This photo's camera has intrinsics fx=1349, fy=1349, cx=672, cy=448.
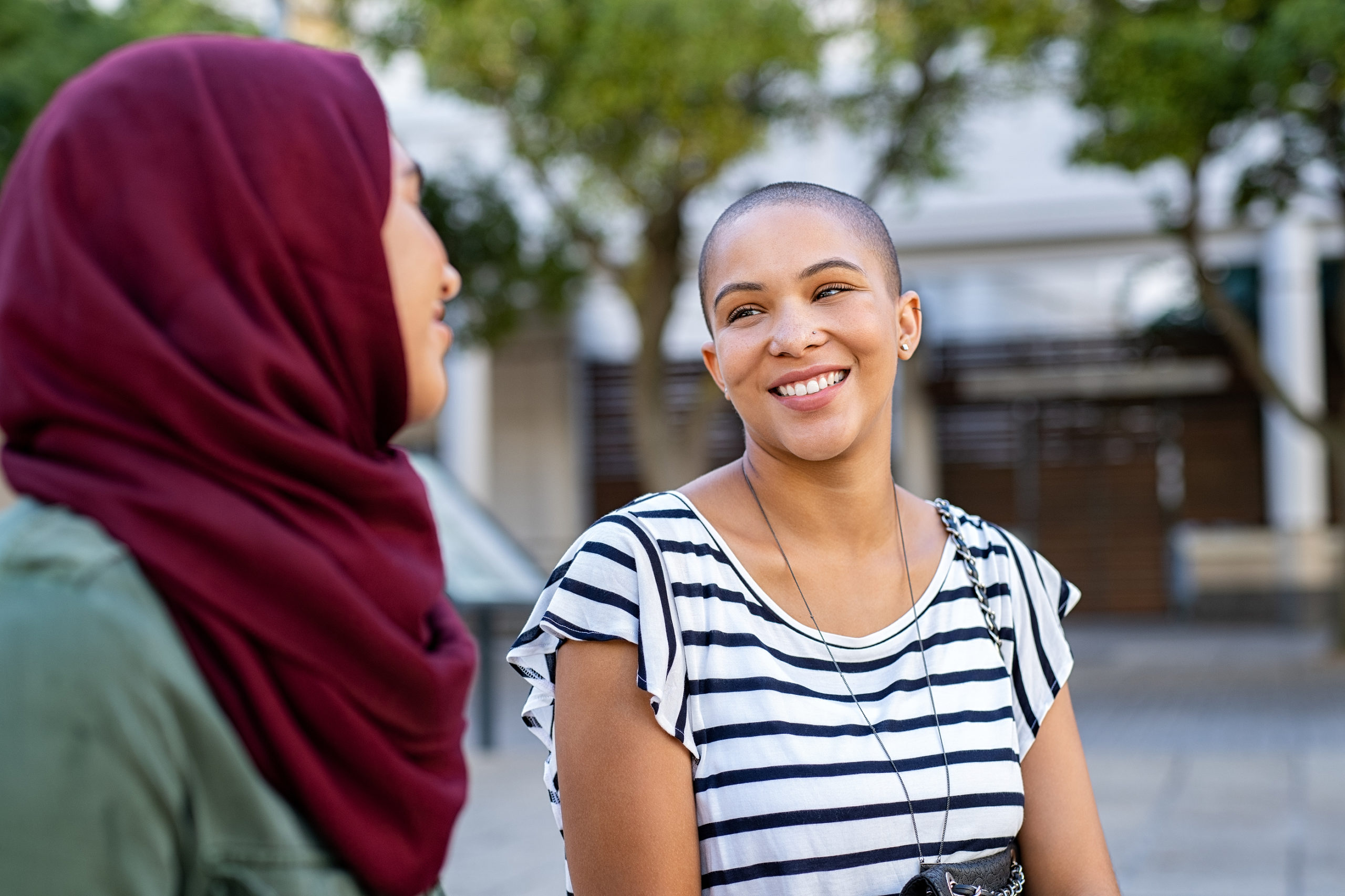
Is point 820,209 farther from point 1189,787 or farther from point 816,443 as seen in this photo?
point 1189,787

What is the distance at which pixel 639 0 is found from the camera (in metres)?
11.0

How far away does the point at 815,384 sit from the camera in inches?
82.6

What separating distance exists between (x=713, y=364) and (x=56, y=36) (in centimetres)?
1248

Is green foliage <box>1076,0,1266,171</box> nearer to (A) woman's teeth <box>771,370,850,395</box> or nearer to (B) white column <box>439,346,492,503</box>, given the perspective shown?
(A) woman's teeth <box>771,370,850,395</box>

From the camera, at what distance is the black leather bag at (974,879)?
186 cm

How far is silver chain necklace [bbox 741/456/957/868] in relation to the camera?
6.28 feet

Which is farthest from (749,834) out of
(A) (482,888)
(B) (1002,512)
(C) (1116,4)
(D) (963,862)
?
(B) (1002,512)

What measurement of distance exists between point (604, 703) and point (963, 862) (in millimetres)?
565

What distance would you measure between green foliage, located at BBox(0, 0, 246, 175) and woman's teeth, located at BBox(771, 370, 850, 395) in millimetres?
11176

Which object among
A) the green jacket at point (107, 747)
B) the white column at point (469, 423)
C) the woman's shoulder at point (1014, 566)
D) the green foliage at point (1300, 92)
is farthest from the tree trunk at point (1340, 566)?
the green jacket at point (107, 747)

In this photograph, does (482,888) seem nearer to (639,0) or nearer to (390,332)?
(390,332)

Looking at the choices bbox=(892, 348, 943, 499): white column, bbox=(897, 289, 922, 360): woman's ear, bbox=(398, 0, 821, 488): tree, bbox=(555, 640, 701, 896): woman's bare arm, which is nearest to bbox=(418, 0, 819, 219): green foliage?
bbox=(398, 0, 821, 488): tree

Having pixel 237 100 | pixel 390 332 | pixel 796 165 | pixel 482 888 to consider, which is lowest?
pixel 482 888

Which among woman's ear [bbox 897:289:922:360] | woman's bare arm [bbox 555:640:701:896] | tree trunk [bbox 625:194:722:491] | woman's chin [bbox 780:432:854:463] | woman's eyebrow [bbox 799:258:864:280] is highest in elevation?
woman's eyebrow [bbox 799:258:864:280]
